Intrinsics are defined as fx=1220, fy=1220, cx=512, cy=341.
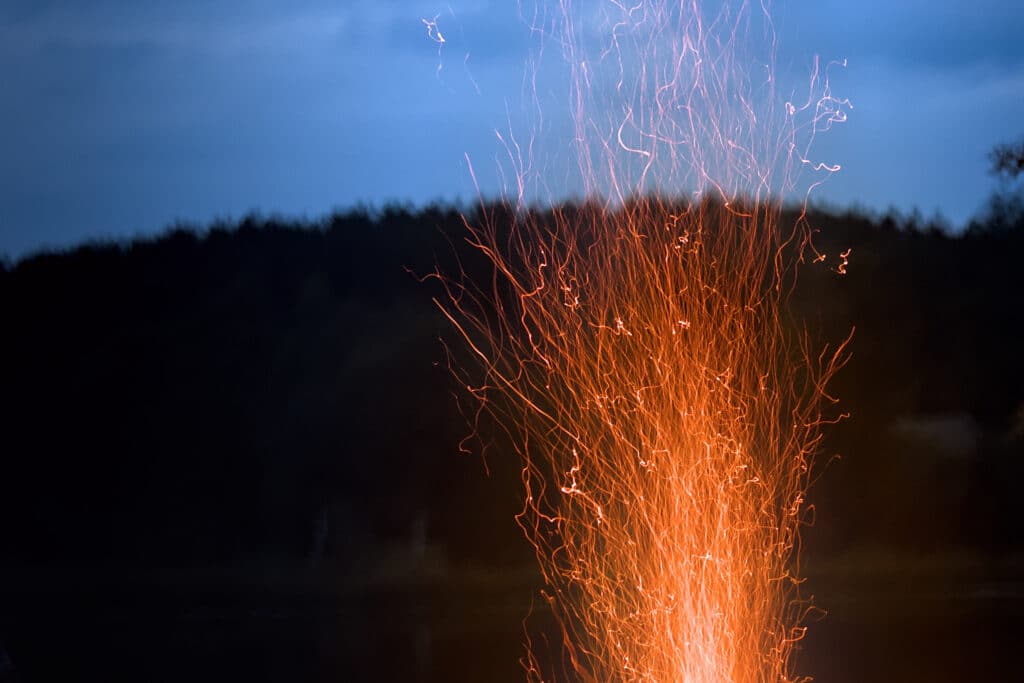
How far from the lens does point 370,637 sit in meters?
10.6

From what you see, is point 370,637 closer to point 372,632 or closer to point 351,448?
point 372,632

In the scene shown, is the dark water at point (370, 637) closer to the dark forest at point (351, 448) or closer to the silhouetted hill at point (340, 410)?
the dark forest at point (351, 448)

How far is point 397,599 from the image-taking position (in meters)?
13.3

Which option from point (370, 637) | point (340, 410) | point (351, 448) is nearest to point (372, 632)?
point (370, 637)

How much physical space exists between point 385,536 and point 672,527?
880 cm

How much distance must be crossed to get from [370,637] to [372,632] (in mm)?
315

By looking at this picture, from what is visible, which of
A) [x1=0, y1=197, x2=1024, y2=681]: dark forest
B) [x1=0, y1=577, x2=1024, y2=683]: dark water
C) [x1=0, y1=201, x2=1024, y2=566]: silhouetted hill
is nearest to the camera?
[x1=0, y1=577, x2=1024, y2=683]: dark water

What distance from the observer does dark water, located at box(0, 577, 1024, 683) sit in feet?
28.9

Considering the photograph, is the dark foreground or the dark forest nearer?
the dark foreground

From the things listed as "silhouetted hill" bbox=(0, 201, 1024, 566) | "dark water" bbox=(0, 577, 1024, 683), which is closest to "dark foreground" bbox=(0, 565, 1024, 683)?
"dark water" bbox=(0, 577, 1024, 683)

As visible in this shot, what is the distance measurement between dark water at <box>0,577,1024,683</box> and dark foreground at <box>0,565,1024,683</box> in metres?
0.02

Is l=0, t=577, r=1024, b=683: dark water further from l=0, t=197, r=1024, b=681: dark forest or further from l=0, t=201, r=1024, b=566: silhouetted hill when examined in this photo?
l=0, t=201, r=1024, b=566: silhouetted hill

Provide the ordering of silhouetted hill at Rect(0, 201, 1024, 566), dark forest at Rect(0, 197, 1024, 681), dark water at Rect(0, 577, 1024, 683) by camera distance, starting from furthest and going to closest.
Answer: silhouetted hill at Rect(0, 201, 1024, 566) → dark forest at Rect(0, 197, 1024, 681) → dark water at Rect(0, 577, 1024, 683)

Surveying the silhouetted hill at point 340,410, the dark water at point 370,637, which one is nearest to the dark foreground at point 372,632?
the dark water at point 370,637
